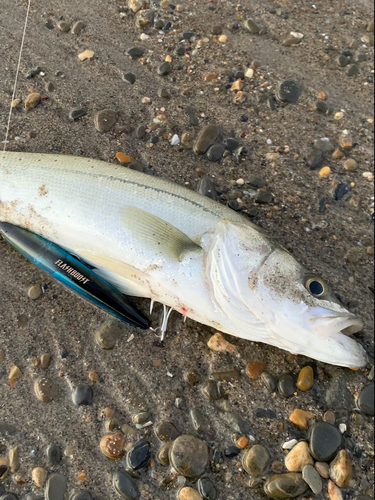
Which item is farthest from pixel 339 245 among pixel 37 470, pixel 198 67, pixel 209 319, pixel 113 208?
pixel 37 470

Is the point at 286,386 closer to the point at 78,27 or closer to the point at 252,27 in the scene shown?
the point at 252,27

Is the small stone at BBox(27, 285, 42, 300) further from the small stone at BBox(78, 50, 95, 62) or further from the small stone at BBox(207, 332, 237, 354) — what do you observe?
the small stone at BBox(78, 50, 95, 62)

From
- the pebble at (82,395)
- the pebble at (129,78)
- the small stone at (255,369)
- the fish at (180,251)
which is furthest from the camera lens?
the pebble at (129,78)

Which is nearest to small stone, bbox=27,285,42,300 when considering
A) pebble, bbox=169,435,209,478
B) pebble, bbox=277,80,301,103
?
pebble, bbox=169,435,209,478

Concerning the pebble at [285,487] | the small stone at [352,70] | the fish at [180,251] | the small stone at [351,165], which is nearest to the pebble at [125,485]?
the pebble at [285,487]

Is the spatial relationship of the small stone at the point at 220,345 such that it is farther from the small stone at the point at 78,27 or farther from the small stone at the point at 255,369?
the small stone at the point at 78,27

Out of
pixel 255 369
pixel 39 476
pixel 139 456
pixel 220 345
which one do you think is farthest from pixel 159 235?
pixel 39 476

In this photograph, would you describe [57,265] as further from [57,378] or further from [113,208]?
[57,378]
